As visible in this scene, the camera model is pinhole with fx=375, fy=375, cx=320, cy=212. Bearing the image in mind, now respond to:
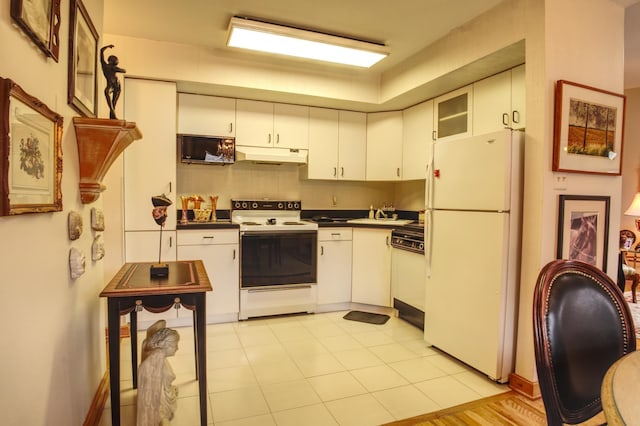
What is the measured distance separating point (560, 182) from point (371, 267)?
1983mm

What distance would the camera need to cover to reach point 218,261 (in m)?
3.49

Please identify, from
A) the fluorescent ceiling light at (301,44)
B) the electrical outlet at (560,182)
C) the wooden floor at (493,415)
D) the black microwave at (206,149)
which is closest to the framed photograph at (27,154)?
the fluorescent ceiling light at (301,44)

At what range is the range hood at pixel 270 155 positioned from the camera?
3.72 m

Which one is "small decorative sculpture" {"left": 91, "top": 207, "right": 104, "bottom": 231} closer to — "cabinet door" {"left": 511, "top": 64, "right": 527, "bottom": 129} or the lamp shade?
"cabinet door" {"left": 511, "top": 64, "right": 527, "bottom": 129}

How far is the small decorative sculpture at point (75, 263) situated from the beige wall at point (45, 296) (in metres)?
0.03

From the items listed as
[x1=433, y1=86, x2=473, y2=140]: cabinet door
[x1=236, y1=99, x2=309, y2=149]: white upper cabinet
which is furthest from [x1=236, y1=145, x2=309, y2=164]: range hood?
[x1=433, y1=86, x2=473, y2=140]: cabinet door

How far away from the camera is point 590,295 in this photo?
50.6 inches

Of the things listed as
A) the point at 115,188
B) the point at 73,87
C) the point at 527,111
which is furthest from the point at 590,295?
the point at 115,188

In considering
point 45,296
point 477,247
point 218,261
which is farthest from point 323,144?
point 45,296

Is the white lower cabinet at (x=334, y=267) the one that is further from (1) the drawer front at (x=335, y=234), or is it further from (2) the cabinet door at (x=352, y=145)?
(2) the cabinet door at (x=352, y=145)

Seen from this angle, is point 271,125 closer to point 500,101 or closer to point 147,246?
point 147,246

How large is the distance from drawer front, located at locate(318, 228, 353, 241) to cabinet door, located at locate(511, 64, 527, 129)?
183 centimetres

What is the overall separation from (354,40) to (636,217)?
4.86 metres

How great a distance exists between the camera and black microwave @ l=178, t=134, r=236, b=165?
3529mm
